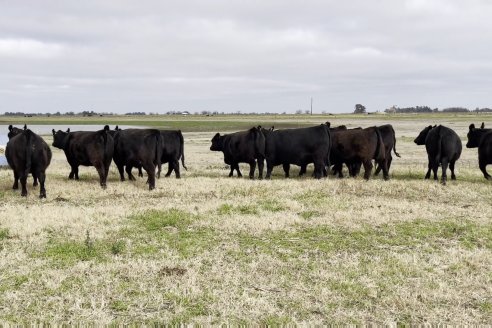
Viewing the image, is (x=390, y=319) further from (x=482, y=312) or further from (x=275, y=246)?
(x=275, y=246)

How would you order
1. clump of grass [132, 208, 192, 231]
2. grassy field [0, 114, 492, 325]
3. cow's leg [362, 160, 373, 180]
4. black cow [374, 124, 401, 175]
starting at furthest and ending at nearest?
black cow [374, 124, 401, 175] < cow's leg [362, 160, 373, 180] < clump of grass [132, 208, 192, 231] < grassy field [0, 114, 492, 325]

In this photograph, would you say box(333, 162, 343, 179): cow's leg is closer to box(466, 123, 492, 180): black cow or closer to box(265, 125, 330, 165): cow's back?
box(265, 125, 330, 165): cow's back

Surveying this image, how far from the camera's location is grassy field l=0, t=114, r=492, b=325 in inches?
208

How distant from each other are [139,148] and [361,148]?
7.64 m

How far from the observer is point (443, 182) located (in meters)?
14.1

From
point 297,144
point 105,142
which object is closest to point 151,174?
point 105,142

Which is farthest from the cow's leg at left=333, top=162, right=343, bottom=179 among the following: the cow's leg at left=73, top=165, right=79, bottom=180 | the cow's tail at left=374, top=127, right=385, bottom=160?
the cow's leg at left=73, top=165, right=79, bottom=180

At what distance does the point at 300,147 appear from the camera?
16094 mm

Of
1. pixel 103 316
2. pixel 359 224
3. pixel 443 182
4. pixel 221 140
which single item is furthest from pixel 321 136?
pixel 103 316

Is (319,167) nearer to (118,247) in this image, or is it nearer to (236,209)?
(236,209)

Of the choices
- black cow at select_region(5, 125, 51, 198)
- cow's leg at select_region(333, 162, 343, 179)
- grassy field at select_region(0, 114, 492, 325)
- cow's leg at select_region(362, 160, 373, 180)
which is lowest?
grassy field at select_region(0, 114, 492, 325)

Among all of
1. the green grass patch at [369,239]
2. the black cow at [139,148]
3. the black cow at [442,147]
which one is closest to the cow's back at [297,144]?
the black cow at [442,147]

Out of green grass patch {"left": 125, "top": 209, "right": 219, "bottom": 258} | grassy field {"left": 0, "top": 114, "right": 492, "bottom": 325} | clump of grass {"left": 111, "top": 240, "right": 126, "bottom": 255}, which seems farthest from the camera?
green grass patch {"left": 125, "top": 209, "right": 219, "bottom": 258}

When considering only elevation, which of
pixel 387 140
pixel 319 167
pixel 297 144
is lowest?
pixel 319 167
